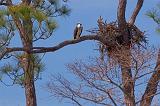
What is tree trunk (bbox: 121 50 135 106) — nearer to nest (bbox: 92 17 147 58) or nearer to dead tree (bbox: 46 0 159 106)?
dead tree (bbox: 46 0 159 106)

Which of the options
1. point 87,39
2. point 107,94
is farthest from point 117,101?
point 87,39

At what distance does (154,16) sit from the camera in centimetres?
735

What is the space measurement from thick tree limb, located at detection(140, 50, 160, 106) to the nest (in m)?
0.48

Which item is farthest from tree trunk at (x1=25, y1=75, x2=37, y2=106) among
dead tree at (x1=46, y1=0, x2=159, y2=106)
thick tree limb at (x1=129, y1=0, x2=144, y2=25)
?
thick tree limb at (x1=129, y1=0, x2=144, y2=25)

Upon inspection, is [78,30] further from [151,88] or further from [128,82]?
[151,88]

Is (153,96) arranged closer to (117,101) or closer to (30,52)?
(117,101)

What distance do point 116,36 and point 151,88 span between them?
2.72ft

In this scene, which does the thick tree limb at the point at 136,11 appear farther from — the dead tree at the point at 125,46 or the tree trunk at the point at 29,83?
the tree trunk at the point at 29,83

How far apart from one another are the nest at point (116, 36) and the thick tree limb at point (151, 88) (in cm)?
48

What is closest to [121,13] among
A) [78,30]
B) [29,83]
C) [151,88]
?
[78,30]

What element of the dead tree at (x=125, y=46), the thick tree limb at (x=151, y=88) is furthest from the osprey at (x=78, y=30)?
the thick tree limb at (x=151, y=88)

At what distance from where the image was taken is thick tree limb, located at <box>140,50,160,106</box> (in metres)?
6.80

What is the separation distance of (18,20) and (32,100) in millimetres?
1228

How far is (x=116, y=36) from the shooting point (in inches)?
297
